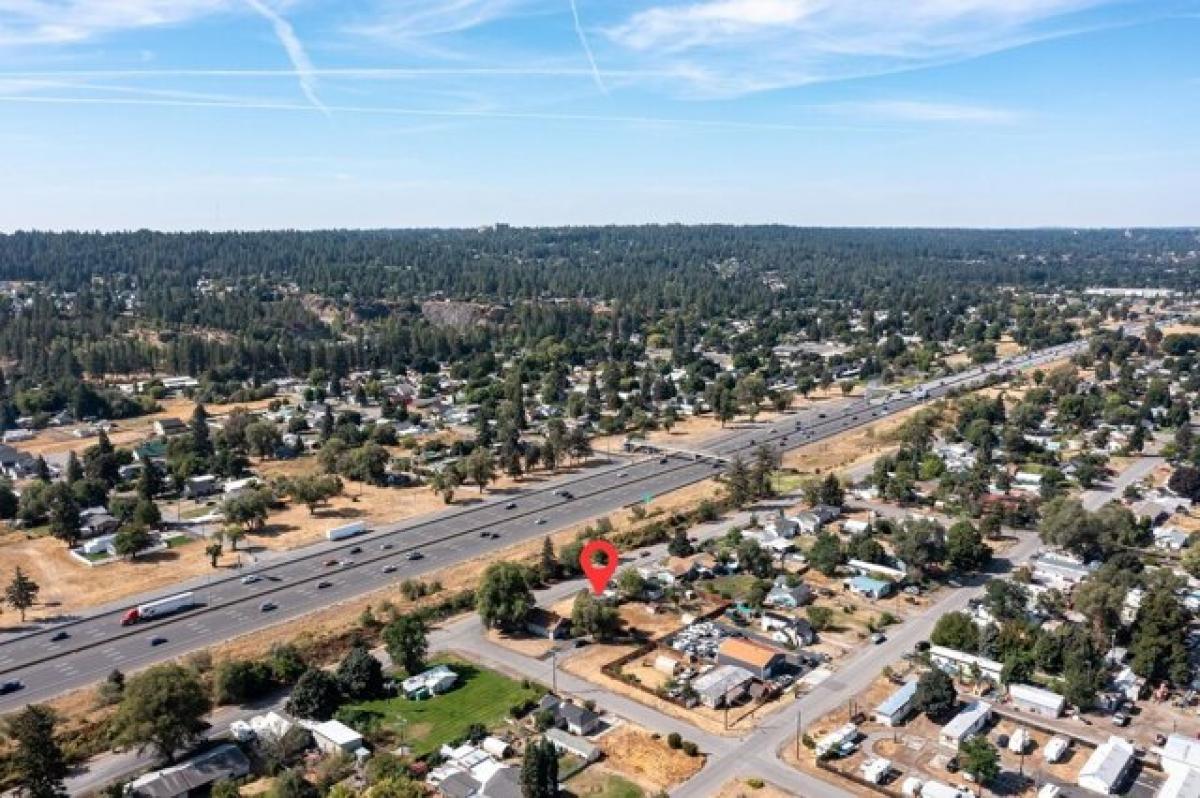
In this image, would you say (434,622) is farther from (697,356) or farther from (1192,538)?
(697,356)

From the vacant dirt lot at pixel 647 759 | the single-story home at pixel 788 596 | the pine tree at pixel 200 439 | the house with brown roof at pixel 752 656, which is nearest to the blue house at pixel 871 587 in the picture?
the single-story home at pixel 788 596

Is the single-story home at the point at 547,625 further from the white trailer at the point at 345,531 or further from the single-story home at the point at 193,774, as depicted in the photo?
the white trailer at the point at 345,531

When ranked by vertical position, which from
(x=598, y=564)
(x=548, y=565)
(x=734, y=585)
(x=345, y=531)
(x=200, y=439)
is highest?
(x=200, y=439)

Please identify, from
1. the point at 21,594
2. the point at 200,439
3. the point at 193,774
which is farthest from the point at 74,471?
the point at 193,774

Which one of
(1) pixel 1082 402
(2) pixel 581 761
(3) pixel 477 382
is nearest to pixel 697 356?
(3) pixel 477 382

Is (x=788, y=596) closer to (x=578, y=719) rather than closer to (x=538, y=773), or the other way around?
(x=578, y=719)

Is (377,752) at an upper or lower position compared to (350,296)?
lower

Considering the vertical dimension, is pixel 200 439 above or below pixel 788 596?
above
